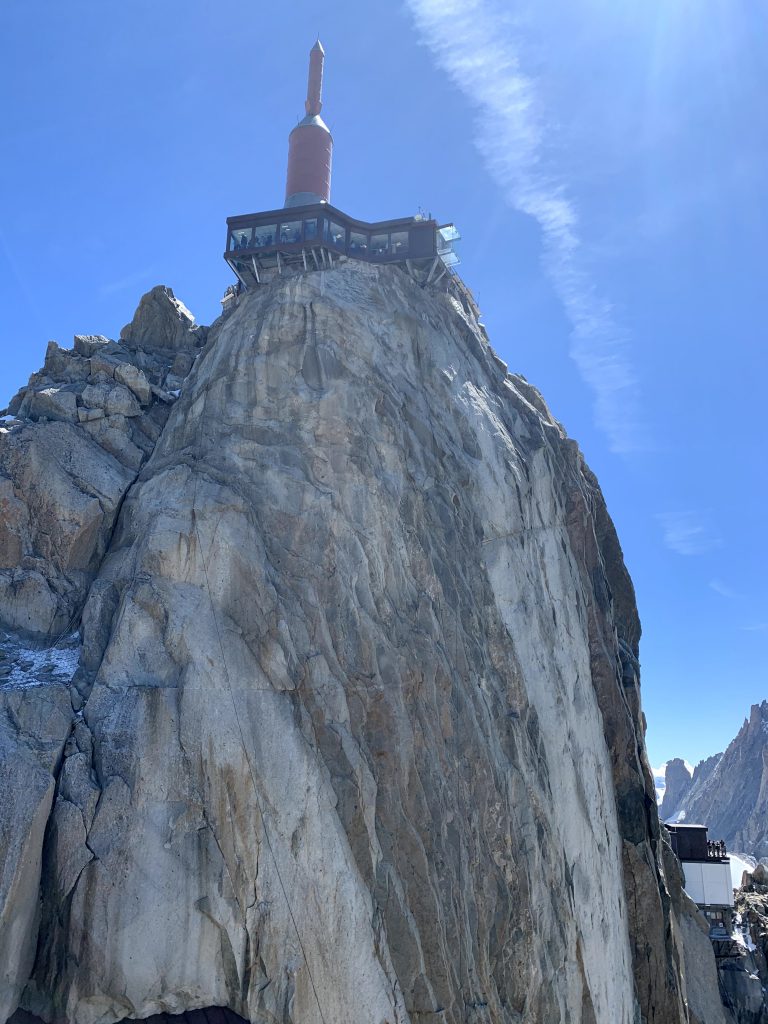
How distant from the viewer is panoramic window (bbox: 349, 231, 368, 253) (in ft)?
186

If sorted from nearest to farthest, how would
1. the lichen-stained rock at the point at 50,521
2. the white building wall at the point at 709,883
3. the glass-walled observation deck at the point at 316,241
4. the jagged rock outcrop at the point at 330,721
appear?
the jagged rock outcrop at the point at 330,721
the lichen-stained rock at the point at 50,521
the glass-walled observation deck at the point at 316,241
the white building wall at the point at 709,883

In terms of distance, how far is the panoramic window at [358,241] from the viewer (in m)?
56.8

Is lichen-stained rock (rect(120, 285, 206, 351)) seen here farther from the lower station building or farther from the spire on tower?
the lower station building

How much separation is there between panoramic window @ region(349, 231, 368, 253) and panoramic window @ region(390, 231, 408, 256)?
185 centimetres

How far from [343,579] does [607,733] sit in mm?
24862

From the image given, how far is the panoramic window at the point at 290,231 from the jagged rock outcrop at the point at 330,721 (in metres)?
7.17

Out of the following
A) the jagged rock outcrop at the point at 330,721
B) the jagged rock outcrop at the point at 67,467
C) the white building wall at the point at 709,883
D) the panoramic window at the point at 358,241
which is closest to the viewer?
the jagged rock outcrop at the point at 330,721

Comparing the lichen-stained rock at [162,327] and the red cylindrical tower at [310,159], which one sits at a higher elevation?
the red cylindrical tower at [310,159]

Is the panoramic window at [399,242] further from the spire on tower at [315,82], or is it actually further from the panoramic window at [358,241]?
the spire on tower at [315,82]

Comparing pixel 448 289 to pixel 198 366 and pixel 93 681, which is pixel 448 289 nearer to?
pixel 198 366

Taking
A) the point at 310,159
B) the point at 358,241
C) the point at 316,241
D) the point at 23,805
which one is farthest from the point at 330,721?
the point at 310,159

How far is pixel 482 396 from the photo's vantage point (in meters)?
49.0

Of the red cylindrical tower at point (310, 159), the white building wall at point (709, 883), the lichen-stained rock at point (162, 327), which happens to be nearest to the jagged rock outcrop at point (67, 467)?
the lichen-stained rock at point (162, 327)

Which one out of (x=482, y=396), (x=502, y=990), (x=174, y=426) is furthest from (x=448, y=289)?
(x=502, y=990)
